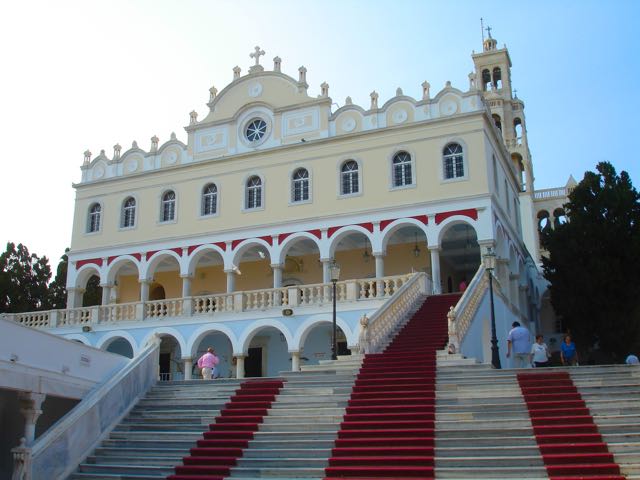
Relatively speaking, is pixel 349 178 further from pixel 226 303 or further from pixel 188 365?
pixel 188 365

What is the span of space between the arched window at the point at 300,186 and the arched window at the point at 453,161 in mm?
5620

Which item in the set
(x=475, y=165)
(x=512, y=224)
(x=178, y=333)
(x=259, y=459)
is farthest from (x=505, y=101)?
(x=259, y=459)

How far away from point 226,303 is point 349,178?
267 inches

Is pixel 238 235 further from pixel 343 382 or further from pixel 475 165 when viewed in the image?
pixel 343 382

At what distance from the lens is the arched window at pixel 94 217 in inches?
1276

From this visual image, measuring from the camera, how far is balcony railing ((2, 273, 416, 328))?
24.1 metres

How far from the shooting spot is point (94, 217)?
3269 centimetres

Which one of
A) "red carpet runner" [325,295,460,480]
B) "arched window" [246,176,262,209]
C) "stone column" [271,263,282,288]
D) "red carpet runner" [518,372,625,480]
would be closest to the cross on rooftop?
"arched window" [246,176,262,209]

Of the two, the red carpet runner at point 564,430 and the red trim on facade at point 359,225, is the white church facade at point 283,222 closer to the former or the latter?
the red trim on facade at point 359,225

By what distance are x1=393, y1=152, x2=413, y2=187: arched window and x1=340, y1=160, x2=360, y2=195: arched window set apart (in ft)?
5.03

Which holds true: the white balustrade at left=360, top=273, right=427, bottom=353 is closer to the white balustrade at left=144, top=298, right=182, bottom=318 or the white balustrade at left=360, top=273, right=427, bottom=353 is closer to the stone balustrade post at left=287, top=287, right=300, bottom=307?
the stone balustrade post at left=287, top=287, right=300, bottom=307

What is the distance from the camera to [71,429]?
12.6 metres

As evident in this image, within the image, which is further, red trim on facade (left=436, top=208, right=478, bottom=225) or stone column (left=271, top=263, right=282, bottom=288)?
stone column (left=271, top=263, right=282, bottom=288)

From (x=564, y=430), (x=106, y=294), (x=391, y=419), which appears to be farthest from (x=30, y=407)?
(x=106, y=294)
